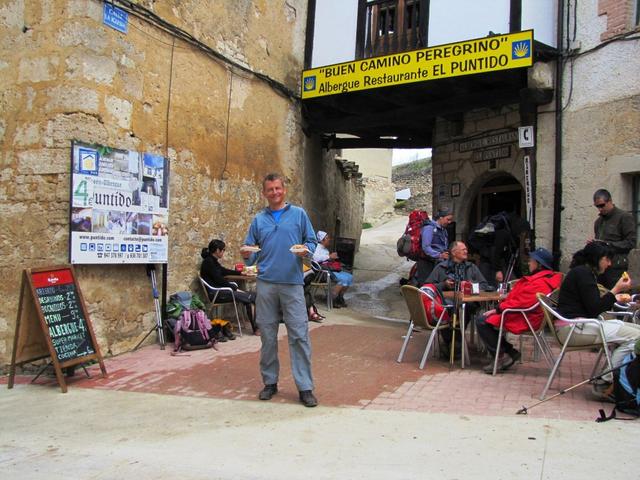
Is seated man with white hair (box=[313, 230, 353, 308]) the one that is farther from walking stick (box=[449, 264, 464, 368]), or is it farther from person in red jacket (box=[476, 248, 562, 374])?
person in red jacket (box=[476, 248, 562, 374])

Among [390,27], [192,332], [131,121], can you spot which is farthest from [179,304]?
[390,27]

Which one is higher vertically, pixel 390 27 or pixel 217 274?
pixel 390 27

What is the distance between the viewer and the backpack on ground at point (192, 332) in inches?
255

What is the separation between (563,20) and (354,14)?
341 cm

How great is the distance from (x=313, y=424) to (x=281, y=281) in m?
1.11

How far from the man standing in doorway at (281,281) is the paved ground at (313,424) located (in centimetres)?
25

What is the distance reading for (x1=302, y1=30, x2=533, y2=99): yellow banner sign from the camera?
7543mm

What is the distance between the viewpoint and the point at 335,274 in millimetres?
9633

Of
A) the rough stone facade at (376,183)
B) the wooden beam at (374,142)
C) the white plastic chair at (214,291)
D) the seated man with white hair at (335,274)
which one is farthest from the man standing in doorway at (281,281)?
the rough stone facade at (376,183)

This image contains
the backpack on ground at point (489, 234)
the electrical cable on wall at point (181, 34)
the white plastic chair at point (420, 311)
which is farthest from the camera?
the backpack on ground at point (489, 234)

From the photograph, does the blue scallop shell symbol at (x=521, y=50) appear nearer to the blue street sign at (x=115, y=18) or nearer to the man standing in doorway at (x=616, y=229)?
the man standing in doorway at (x=616, y=229)

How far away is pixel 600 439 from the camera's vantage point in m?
3.51

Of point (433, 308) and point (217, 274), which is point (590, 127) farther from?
point (217, 274)

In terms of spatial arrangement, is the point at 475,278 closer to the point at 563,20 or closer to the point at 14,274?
the point at 563,20
